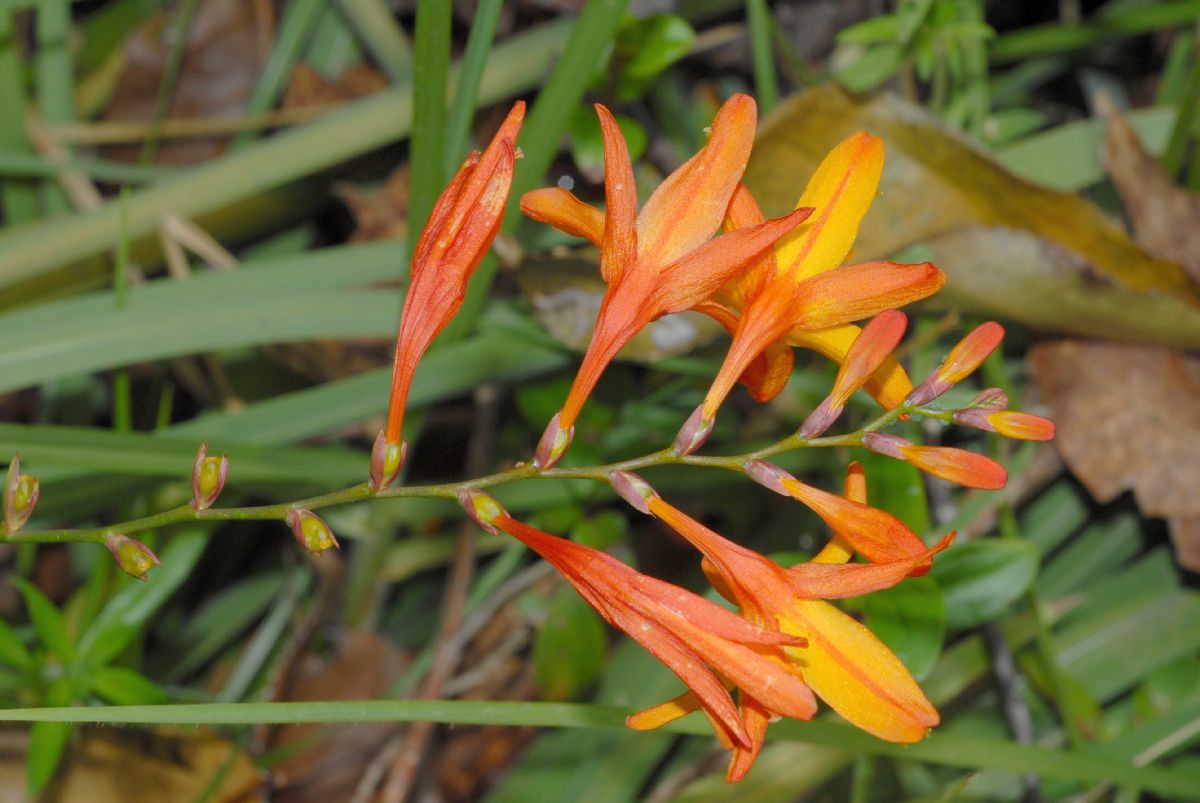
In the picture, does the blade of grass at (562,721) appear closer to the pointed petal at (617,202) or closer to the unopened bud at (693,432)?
the unopened bud at (693,432)

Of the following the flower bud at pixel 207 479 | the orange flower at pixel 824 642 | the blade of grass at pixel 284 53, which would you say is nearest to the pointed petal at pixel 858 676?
the orange flower at pixel 824 642

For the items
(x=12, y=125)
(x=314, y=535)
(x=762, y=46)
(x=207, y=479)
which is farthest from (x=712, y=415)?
(x=12, y=125)

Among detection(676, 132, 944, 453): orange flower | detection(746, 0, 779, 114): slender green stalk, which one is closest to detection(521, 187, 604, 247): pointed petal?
detection(676, 132, 944, 453): orange flower

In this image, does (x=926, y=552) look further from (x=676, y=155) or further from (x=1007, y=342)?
(x=676, y=155)

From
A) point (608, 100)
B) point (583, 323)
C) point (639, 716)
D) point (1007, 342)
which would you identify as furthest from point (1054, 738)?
point (608, 100)

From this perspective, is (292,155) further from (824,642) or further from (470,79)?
(824,642)

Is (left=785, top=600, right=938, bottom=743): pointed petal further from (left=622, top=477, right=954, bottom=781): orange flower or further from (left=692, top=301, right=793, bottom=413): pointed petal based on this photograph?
(left=692, top=301, right=793, bottom=413): pointed petal
